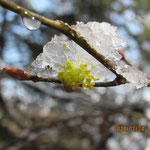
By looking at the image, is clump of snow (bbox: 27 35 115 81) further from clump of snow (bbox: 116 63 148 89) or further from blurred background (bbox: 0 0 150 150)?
blurred background (bbox: 0 0 150 150)

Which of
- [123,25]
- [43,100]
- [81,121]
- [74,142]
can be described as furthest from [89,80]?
[74,142]

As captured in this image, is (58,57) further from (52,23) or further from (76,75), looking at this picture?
(52,23)

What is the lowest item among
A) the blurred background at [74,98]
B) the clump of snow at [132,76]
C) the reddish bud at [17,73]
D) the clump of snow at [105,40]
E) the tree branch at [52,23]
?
the blurred background at [74,98]

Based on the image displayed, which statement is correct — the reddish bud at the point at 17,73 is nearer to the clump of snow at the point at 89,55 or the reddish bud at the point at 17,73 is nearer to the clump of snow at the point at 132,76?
the clump of snow at the point at 89,55
